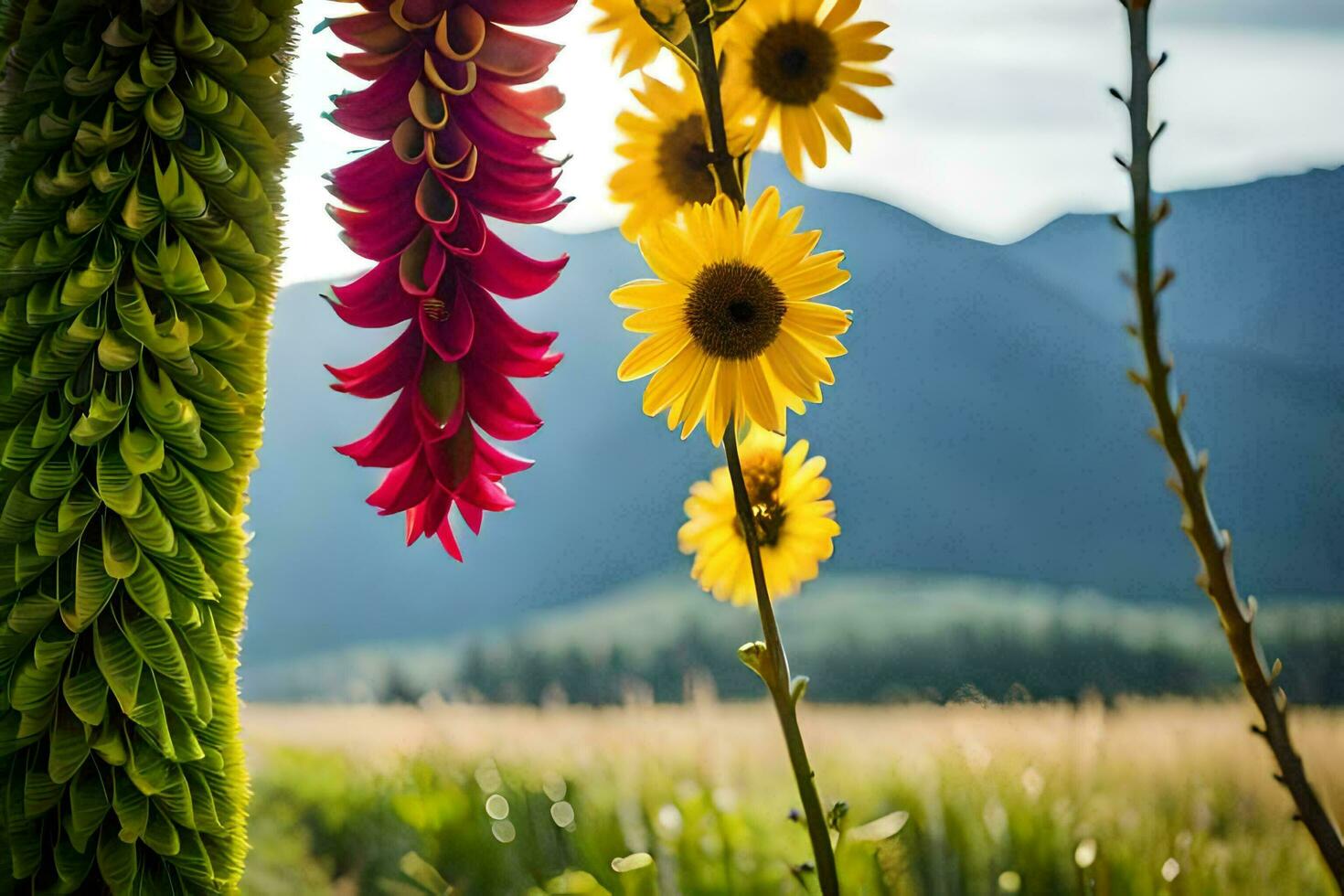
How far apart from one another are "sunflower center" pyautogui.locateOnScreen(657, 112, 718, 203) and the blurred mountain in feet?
0.65

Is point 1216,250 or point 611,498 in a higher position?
point 1216,250

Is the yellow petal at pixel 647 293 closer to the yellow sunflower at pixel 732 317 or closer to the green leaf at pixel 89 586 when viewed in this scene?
the yellow sunflower at pixel 732 317

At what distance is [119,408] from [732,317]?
47cm

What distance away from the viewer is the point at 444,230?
62 cm

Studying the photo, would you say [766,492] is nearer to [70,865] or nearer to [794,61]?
[794,61]

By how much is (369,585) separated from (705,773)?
2.42 ft

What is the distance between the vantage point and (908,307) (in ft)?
4.77

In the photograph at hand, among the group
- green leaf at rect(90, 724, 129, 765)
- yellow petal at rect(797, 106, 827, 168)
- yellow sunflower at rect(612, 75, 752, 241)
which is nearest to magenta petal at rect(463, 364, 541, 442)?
yellow sunflower at rect(612, 75, 752, 241)

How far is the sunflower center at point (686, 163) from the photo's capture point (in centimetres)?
57

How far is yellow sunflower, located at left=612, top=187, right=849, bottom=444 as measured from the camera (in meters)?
0.47

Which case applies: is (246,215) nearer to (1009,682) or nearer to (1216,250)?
(1009,682)

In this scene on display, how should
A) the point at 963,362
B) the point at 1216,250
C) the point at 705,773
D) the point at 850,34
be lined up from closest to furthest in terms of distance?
the point at 850,34
the point at 705,773
the point at 1216,250
the point at 963,362

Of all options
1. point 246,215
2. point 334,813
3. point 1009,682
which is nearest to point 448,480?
point 246,215

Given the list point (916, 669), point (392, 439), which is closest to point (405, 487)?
point (392, 439)
